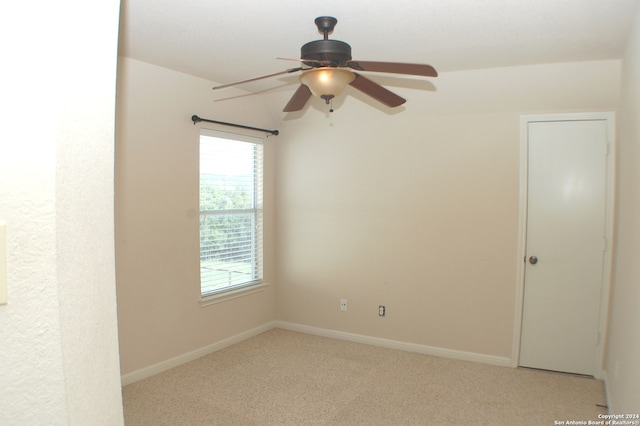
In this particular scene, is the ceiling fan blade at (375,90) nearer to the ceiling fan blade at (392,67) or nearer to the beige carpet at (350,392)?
the ceiling fan blade at (392,67)

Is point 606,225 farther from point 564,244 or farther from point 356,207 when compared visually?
point 356,207

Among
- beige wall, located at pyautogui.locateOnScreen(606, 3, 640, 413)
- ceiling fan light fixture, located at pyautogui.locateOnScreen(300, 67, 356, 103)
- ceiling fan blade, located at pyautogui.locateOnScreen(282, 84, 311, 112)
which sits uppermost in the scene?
ceiling fan blade, located at pyautogui.locateOnScreen(282, 84, 311, 112)

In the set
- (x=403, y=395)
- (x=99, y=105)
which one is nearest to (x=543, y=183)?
(x=403, y=395)

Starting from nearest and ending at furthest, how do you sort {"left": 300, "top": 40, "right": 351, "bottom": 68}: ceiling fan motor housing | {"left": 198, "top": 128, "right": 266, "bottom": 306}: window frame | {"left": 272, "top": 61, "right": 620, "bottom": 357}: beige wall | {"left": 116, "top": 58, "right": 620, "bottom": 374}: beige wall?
1. {"left": 300, "top": 40, "right": 351, "bottom": 68}: ceiling fan motor housing
2. {"left": 116, "top": 58, "right": 620, "bottom": 374}: beige wall
3. {"left": 272, "top": 61, "right": 620, "bottom": 357}: beige wall
4. {"left": 198, "top": 128, "right": 266, "bottom": 306}: window frame

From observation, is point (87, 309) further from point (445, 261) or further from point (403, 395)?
point (445, 261)

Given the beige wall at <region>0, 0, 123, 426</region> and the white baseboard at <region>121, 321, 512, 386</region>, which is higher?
the beige wall at <region>0, 0, 123, 426</region>

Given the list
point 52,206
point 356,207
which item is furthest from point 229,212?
point 52,206

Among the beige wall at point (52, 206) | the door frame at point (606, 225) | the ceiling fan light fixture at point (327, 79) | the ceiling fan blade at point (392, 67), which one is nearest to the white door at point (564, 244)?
the door frame at point (606, 225)

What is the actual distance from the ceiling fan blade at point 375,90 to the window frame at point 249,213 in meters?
1.90

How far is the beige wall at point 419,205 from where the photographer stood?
12.0ft

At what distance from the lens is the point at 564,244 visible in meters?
3.66

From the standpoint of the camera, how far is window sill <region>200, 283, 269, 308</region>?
4.02 meters

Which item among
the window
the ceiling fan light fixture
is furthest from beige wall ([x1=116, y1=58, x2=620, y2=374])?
the ceiling fan light fixture

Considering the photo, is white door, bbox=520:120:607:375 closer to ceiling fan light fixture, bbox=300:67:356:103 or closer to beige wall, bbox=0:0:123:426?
ceiling fan light fixture, bbox=300:67:356:103
